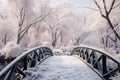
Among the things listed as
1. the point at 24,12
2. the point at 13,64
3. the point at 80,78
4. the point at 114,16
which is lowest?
the point at 80,78

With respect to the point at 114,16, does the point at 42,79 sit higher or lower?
lower

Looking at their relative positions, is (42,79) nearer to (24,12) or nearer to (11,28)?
(24,12)

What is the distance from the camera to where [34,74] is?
25.9 ft

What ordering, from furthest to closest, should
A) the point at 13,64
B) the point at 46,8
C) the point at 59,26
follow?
the point at 59,26, the point at 46,8, the point at 13,64

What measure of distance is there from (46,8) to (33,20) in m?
8.20

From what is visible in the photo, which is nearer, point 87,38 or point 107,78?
point 107,78

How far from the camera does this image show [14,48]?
1390 inches

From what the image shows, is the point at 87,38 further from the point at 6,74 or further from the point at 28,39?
the point at 6,74

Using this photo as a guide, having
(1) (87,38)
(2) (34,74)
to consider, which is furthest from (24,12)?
(2) (34,74)

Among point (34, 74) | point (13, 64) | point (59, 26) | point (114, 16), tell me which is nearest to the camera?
point (13, 64)

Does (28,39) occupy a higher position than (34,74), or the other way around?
(28,39)

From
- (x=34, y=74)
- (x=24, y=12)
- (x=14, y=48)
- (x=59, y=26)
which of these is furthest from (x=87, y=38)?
(x=34, y=74)

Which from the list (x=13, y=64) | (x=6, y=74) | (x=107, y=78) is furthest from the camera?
(x=107, y=78)

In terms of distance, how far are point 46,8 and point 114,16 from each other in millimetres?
22969
